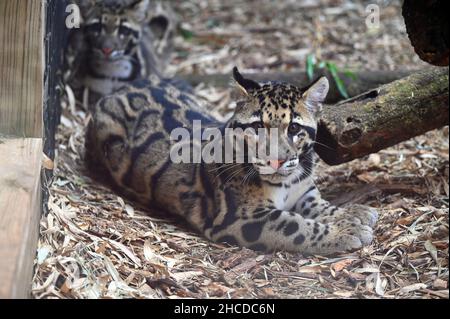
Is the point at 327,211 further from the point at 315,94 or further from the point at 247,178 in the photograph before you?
the point at 315,94

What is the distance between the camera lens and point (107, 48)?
8570 millimetres

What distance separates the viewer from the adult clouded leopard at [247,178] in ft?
18.6

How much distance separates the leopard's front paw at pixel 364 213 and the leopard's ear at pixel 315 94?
0.84m

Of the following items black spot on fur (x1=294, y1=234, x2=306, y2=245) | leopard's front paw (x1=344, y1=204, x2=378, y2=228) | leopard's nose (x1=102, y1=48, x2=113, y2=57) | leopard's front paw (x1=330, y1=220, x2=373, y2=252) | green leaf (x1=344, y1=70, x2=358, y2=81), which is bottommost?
black spot on fur (x1=294, y1=234, x2=306, y2=245)

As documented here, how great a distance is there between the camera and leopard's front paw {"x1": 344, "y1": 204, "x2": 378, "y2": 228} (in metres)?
5.93

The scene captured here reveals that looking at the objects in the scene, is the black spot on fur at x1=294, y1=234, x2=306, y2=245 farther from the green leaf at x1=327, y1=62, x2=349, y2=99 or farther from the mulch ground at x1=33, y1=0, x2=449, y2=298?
the green leaf at x1=327, y1=62, x2=349, y2=99

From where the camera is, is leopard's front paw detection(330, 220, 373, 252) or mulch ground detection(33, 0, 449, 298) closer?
mulch ground detection(33, 0, 449, 298)

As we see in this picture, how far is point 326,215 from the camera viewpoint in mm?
6133

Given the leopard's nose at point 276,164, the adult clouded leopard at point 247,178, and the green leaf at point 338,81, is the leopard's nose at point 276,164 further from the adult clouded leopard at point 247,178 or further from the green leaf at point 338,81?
the green leaf at point 338,81

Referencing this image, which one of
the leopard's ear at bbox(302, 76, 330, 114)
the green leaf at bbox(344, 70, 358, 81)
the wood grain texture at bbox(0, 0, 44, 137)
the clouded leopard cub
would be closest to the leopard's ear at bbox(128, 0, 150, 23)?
the clouded leopard cub

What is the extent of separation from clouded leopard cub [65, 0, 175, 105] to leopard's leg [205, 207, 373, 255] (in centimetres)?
340

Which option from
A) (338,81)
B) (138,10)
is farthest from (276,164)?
(138,10)
